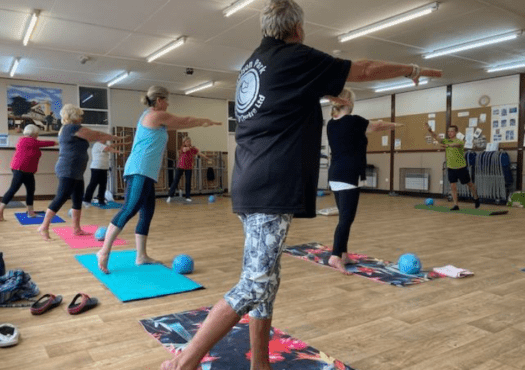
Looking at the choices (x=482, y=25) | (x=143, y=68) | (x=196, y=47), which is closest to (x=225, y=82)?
(x=143, y=68)

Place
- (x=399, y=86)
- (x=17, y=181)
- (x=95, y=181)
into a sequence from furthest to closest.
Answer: (x=399, y=86), (x=95, y=181), (x=17, y=181)

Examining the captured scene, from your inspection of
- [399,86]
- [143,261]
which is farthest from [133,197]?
[399,86]

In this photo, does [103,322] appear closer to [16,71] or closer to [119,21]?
[119,21]

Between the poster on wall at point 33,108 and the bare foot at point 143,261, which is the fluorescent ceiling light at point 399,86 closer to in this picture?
the poster on wall at point 33,108

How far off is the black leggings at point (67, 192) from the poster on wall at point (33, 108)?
6358 millimetres

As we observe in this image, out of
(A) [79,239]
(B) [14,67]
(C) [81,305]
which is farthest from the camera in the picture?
(B) [14,67]

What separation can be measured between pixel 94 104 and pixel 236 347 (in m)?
10.1

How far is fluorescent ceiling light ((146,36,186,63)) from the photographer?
6.87 meters

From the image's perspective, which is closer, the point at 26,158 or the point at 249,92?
the point at 249,92

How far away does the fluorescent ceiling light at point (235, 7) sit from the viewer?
17.1ft

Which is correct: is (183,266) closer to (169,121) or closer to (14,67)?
(169,121)

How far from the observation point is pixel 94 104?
10.8 meters

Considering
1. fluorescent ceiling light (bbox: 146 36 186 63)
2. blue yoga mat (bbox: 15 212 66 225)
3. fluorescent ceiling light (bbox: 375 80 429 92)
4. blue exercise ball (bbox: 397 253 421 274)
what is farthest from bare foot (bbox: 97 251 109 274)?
fluorescent ceiling light (bbox: 375 80 429 92)

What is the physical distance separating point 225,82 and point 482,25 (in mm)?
5829
